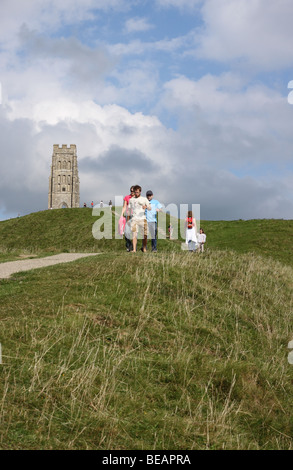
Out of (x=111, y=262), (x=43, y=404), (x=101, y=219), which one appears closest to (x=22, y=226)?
(x=101, y=219)

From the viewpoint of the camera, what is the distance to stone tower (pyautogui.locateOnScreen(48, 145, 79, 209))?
137 metres

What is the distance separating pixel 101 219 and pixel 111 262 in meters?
34.9

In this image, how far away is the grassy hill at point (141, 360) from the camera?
5.62 metres

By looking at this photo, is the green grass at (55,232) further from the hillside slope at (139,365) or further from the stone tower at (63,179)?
the stone tower at (63,179)

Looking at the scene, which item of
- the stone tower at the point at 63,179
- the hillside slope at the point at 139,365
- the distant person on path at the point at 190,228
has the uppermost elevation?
the stone tower at the point at 63,179

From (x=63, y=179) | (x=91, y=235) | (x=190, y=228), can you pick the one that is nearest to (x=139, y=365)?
(x=190, y=228)

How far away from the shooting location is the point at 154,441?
5477 millimetres

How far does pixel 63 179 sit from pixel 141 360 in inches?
5280

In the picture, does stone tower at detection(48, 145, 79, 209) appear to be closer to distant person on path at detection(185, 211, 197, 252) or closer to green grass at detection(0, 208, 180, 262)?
green grass at detection(0, 208, 180, 262)

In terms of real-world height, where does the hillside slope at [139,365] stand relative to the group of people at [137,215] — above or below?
below

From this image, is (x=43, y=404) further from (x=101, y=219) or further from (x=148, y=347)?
(x=101, y=219)

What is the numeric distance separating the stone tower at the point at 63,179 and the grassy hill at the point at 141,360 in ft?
410

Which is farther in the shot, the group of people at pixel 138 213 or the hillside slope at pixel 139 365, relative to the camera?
the group of people at pixel 138 213

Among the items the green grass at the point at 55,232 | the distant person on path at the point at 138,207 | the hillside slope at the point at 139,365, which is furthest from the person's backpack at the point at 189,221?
the green grass at the point at 55,232
